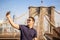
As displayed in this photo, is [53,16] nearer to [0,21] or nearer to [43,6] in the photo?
[43,6]

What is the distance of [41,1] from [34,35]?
10.3 meters

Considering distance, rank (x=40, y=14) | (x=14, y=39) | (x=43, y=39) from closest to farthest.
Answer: (x=14, y=39), (x=43, y=39), (x=40, y=14)

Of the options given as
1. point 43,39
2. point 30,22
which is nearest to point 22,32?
point 30,22

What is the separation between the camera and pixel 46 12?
12.1 metres

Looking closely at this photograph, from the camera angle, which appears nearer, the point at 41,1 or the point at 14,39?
the point at 14,39

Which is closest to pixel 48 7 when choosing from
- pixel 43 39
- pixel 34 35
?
pixel 43 39

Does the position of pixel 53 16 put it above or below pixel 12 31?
above

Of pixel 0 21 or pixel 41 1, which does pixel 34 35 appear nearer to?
pixel 0 21

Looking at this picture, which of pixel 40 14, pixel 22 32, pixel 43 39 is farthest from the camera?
pixel 40 14

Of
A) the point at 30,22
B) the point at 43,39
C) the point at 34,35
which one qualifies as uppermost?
the point at 30,22

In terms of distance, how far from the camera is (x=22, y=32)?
2230 millimetres

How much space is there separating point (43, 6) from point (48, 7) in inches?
11.6

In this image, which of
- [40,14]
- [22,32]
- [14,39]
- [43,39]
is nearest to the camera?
[22,32]

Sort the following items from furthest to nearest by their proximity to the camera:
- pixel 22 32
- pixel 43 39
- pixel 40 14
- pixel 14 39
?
pixel 40 14
pixel 43 39
pixel 14 39
pixel 22 32
